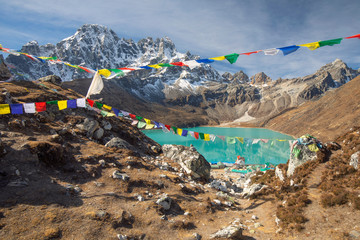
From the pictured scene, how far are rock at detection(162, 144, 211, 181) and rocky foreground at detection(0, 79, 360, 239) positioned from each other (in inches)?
43.0

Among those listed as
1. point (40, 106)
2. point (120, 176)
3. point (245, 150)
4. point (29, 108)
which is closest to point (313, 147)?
point (120, 176)

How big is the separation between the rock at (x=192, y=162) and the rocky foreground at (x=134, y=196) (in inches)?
43.0

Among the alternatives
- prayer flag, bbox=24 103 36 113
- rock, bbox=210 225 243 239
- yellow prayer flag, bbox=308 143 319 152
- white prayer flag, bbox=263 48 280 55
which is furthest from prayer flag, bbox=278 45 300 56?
prayer flag, bbox=24 103 36 113

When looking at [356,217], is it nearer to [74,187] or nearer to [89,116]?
[74,187]

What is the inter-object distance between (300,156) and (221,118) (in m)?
173

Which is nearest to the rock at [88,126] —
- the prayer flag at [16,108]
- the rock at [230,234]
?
the prayer flag at [16,108]

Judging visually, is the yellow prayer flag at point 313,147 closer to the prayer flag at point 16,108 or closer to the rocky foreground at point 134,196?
the rocky foreground at point 134,196

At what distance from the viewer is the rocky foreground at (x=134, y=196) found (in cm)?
600

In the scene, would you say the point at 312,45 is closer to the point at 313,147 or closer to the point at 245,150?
the point at 313,147

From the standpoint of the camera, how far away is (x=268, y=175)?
14.8m

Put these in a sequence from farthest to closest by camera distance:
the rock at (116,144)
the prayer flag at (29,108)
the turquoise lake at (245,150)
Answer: the turquoise lake at (245,150) → the rock at (116,144) → the prayer flag at (29,108)

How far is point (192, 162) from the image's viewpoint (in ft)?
47.0

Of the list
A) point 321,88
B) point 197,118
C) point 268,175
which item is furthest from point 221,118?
point 268,175

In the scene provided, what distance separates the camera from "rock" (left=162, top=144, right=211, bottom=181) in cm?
1410
